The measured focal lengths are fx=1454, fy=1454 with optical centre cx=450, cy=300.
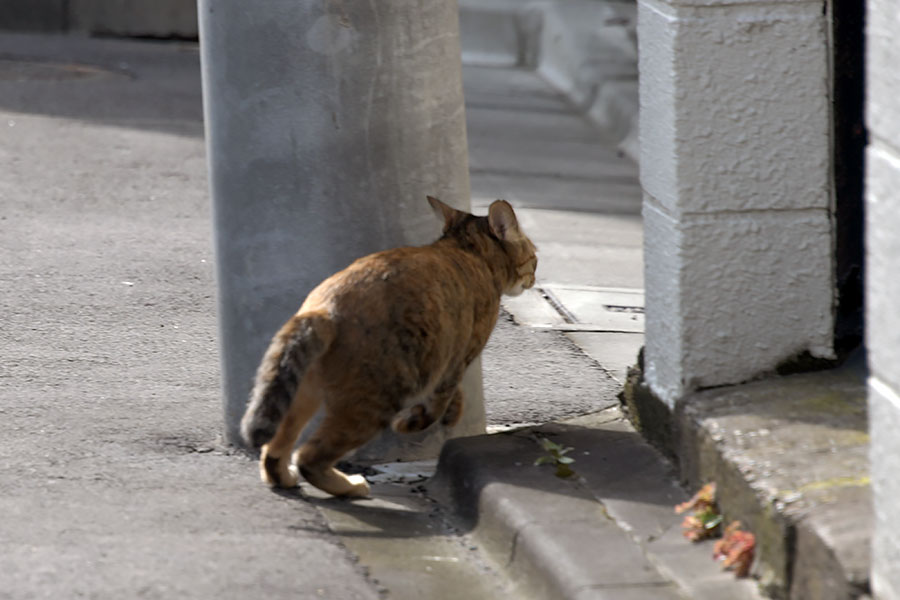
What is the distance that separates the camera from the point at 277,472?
179 inches

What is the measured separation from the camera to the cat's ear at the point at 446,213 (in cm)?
478

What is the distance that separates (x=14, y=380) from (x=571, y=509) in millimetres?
2476

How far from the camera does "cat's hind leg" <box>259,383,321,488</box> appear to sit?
4.47m

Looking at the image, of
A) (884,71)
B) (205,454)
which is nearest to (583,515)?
(205,454)

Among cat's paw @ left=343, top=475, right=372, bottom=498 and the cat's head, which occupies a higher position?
the cat's head

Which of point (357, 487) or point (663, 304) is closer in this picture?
point (663, 304)

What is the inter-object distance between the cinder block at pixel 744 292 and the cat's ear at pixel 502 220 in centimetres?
79

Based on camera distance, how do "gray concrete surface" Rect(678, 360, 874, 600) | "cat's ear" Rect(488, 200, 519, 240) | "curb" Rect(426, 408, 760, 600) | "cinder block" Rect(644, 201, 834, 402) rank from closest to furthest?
"gray concrete surface" Rect(678, 360, 874, 600) < "curb" Rect(426, 408, 760, 600) < "cinder block" Rect(644, 201, 834, 402) < "cat's ear" Rect(488, 200, 519, 240)

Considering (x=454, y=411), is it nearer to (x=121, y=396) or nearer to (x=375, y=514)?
(x=375, y=514)

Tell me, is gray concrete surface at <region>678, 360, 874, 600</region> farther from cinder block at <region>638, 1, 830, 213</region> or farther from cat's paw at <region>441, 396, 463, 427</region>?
cat's paw at <region>441, 396, 463, 427</region>

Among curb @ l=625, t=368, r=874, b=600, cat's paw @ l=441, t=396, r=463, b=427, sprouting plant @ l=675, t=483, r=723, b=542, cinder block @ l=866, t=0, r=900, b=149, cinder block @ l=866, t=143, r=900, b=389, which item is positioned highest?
cinder block @ l=866, t=0, r=900, b=149

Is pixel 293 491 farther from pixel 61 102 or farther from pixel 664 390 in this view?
pixel 61 102

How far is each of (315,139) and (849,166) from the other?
5.53 feet

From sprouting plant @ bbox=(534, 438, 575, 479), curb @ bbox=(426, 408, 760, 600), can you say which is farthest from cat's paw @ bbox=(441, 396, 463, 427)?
sprouting plant @ bbox=(534, 438, 575, 479)
